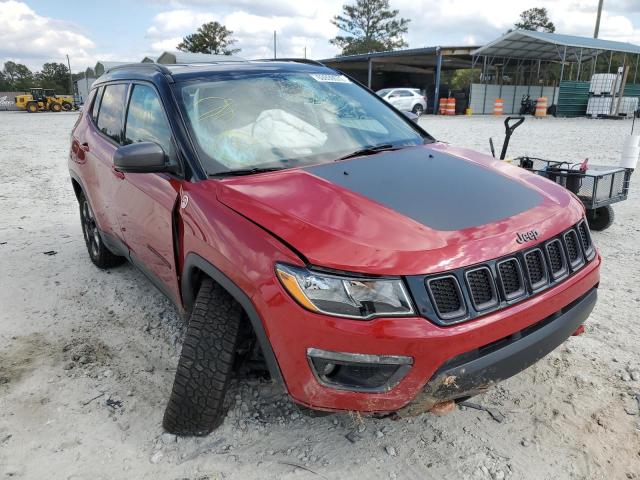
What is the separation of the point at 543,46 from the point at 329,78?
29556 millimetres

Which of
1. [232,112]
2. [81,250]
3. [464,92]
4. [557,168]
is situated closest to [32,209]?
[81,250]

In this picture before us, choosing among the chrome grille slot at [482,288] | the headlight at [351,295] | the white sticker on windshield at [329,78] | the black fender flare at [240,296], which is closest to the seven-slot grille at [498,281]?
the chrome grille slot at [482,288]

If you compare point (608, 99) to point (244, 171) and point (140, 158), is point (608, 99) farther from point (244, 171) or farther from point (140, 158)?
point (140, 158)

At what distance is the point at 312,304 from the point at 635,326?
2583mm

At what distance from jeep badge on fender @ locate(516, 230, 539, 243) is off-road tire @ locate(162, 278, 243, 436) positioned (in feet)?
3.90

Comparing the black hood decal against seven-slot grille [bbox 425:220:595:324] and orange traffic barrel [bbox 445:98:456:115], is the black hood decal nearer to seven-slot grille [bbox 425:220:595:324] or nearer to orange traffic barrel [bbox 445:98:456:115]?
seven-slot grille [bbox 425:220:595:324]

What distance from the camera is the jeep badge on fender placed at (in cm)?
199

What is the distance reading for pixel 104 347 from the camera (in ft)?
10.5

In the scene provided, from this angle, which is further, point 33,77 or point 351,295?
point 33,77

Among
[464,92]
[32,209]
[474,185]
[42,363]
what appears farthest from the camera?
[464,92]

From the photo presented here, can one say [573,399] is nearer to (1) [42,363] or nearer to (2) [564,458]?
(2) [564,458]

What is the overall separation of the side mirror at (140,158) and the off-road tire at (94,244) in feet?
6.27

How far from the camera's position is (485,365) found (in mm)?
1854

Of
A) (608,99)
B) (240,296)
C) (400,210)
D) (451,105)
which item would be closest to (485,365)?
(400,210)
